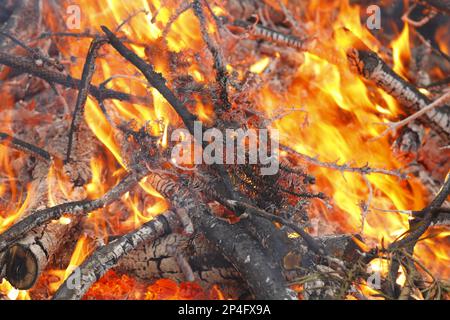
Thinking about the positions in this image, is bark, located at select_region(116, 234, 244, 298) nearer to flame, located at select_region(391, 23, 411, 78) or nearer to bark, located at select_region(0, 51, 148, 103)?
bark, located at select_region(0, 51, 148, 103)

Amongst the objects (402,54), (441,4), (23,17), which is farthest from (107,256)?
(441,4)

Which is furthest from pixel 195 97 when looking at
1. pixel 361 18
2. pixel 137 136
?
pixel 361 18

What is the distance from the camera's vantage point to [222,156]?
8.14ft

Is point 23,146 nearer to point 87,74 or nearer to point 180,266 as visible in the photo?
point 87,74

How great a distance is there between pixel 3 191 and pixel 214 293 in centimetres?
168

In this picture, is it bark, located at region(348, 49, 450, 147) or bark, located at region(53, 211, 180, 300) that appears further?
bark, located at region(348, 49, 450, 147)

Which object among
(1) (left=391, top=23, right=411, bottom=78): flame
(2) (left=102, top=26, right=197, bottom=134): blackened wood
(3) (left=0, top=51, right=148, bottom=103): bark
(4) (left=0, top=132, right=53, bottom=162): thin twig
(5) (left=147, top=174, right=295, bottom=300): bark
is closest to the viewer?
(5) (left=147, top=174, right=295, bottom=300): bark

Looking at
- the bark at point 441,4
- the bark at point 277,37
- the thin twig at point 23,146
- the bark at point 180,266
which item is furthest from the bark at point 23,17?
the bark at point 441,4

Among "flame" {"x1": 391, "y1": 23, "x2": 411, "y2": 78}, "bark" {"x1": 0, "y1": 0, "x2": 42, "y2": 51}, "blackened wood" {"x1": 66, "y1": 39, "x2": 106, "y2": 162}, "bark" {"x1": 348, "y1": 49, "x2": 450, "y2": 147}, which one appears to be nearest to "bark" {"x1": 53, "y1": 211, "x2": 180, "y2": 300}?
"blackened wood" {"x1": 66, "y1": 39, "x2": 106, "y2": 162}

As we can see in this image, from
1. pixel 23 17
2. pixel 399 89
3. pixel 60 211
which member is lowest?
pixel 60 211

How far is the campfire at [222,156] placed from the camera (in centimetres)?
219

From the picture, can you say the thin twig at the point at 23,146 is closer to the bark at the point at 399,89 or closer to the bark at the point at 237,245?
the bark at the point at 237,245

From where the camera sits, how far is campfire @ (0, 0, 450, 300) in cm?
219

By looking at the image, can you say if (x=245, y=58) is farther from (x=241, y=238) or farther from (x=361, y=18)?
(x=241, y=238)
